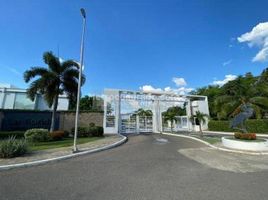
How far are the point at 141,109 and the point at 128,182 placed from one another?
22.6 metres

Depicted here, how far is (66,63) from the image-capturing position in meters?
17.7

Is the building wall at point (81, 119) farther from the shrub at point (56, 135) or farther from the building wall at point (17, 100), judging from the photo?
the building wall at point (17, 100)

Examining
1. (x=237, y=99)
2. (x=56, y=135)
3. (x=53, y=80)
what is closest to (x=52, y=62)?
(x=53, y=80)

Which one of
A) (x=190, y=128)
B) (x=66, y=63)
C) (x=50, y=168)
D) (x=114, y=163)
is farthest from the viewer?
(x=190, y=128)

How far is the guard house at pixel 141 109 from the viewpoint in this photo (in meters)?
22.9

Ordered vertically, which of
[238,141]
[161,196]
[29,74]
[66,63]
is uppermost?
[66,63]

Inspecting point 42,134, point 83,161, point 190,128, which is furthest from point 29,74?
point 190,128

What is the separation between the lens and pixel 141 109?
2758 cm

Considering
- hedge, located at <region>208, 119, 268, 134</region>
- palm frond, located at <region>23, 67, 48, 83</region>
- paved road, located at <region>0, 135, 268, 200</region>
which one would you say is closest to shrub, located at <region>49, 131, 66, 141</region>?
palm frond, located at <region>23, 67, 48, 83</region>

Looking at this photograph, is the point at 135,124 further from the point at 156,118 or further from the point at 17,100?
the point at 17,100

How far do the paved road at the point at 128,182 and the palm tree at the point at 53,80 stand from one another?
1151 centimetres

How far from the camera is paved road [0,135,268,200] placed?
420 cm

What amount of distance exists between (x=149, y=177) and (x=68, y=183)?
2.39 metres

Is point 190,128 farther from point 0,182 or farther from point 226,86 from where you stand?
point 0,182
